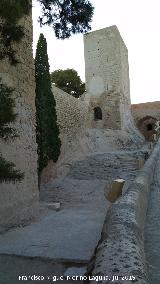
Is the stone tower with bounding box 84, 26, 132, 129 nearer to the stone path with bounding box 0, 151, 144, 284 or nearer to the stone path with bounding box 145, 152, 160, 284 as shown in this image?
the stone path with bounding box 0, 151, 144, 284

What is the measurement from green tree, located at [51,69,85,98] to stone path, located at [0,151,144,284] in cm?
1927

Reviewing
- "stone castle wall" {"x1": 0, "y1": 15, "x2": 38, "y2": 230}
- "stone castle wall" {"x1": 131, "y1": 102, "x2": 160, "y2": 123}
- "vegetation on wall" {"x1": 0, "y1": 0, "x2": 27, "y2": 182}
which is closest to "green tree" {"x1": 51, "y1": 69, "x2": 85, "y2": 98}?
"stone castle wall" {"x1": 131, "y1": 102, "x2": 160, "y2": 123}

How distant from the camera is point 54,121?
505 inches

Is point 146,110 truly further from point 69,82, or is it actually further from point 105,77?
point 105,77

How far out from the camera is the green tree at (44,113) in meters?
11.7

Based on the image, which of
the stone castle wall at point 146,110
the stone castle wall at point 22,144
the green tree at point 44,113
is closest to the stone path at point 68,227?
the stone castle wall at point 22,144

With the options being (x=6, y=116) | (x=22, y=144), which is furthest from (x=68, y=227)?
(x=6, y=116)

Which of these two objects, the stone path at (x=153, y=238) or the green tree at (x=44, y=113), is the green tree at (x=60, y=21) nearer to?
the stone path at (x=153, y=238)

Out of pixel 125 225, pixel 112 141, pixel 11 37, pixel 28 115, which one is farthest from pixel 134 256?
pixel 112 141

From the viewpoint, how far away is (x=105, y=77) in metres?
25.4

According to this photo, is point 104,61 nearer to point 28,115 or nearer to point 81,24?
point 28,115

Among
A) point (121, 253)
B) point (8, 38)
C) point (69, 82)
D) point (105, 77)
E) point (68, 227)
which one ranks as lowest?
point (68, 227)

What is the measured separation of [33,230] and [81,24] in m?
4.18

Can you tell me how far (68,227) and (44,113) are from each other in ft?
19.7
